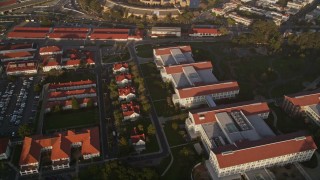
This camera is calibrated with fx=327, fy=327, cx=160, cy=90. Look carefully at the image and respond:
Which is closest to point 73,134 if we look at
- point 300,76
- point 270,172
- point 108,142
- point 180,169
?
point 108,142

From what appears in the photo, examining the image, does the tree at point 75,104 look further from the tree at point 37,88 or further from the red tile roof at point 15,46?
the red tile roof at point 15,46

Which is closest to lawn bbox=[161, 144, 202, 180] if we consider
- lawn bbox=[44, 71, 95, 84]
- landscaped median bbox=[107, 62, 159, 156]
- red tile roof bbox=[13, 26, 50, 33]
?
landscaped median bbox=[107, 62, 159, 156]

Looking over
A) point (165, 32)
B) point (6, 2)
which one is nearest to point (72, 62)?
point (165, 32)

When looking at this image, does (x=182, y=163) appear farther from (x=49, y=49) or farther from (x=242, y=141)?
(x=49, y=49)

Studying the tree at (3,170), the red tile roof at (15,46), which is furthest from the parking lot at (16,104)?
the red tile roof at (15,46)

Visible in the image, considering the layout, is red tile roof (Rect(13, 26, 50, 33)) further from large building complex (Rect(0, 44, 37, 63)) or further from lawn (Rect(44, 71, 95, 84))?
lawn (Rect(44, 71, 95, 84))

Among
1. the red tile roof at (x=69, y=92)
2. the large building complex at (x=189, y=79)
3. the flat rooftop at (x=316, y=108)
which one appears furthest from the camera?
the red tile roof at (x=69, y=92)
